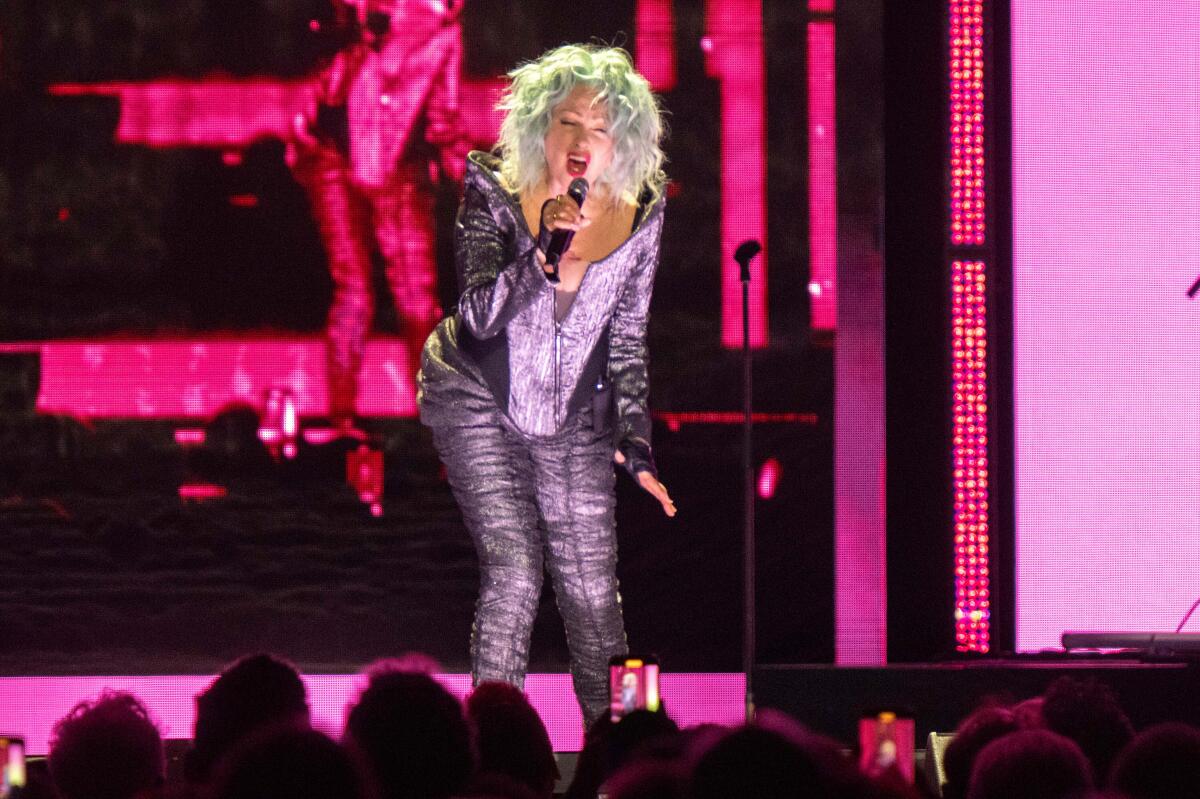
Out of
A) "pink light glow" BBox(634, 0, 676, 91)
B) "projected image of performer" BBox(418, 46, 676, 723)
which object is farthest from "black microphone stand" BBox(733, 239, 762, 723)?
"pink light glow" BBox(634, 0, 676, 91)

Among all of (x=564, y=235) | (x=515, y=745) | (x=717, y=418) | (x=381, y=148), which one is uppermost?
(x=381, y=148)

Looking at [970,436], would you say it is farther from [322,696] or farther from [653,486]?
[322,696]

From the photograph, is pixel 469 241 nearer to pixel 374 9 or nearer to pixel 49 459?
pixel 374 9

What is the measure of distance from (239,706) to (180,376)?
3.23 m

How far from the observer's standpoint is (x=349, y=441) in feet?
18.9

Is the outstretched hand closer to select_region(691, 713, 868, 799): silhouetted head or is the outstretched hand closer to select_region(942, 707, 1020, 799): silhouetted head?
select_region(942, 707, 1020, 799): silhouetted head

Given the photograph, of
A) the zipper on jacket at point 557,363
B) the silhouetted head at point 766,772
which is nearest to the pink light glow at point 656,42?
the zipper on jacket at point 557,363

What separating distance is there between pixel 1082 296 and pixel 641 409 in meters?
1.85

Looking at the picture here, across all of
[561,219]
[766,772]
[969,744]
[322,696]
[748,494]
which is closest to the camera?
[766,772]

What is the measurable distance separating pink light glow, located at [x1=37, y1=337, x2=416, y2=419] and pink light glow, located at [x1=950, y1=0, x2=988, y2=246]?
1.86 m

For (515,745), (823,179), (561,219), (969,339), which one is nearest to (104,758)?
(515,745)

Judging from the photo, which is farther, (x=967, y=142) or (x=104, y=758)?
(x=967, y=142)

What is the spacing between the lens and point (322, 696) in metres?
5.64

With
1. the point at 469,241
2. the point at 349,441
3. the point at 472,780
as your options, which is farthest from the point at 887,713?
the point at 349,441
